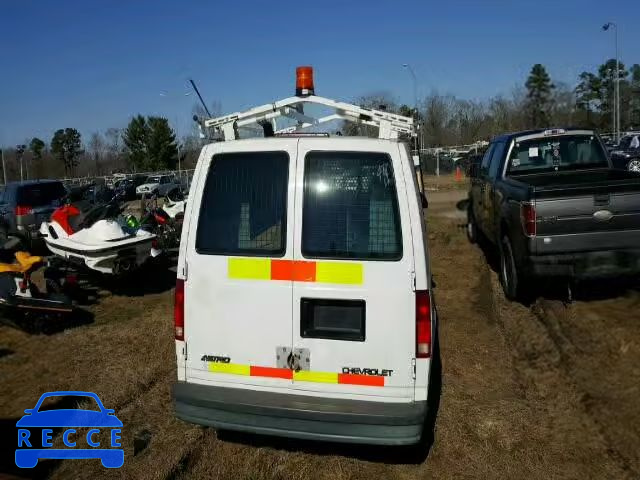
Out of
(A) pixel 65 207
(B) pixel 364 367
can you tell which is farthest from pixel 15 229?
(B) pixel 364 367

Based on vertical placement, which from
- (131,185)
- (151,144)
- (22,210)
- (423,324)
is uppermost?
(151,144)

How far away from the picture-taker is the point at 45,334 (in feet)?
21.9

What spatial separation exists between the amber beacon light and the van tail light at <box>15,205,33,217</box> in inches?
436

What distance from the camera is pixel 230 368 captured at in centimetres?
369

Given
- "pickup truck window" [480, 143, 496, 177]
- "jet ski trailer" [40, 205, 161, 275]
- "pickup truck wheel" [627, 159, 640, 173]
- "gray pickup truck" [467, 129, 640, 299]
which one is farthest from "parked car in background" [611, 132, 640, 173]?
"jet ski trailer" [40, 205, 161, 275]

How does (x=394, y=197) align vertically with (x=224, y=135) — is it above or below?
below

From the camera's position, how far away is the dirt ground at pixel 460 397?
12.2 feet

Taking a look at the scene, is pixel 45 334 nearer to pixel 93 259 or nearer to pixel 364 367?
pixel 93 259

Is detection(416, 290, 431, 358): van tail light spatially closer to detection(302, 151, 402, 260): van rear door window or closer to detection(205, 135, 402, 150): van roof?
detection(302, 151, 402, 260): van rear door window

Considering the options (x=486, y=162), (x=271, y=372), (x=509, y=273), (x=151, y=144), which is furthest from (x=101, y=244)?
(x=151, y=144)

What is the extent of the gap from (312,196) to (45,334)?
4.72m

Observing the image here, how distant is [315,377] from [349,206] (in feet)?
3.67

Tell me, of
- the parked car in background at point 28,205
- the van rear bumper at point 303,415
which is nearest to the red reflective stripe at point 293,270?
the van rear bumper at point 303,415

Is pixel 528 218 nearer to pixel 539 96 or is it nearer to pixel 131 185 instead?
pixel 131 185
